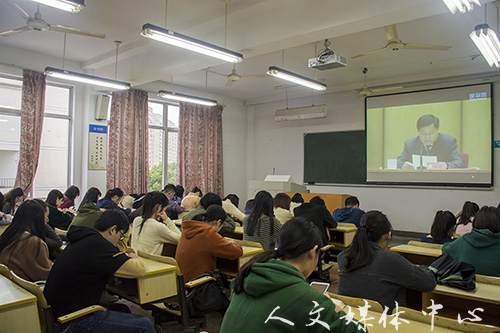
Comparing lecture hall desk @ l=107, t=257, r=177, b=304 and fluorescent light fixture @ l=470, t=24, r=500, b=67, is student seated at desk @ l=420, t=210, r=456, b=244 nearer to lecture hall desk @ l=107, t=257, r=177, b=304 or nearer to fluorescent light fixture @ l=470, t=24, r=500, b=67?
fluorescent light fixture @ l=470, t=24, r=500, b=67

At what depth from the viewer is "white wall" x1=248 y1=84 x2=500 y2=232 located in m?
7.46

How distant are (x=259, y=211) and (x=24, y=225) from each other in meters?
2.11

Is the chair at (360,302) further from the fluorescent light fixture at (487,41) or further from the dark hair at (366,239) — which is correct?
the fluorescent light fixture at (487,41)

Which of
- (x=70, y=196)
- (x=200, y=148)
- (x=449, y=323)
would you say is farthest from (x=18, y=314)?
(x=200, y=148)

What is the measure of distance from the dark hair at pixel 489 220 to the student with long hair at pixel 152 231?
2.45 meters

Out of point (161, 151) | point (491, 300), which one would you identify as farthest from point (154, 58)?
point (491, 300)

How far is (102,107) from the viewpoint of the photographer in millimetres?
7164

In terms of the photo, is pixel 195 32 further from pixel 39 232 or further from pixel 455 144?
pixel 455 144

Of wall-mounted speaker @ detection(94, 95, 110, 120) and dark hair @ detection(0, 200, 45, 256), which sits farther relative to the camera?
wall-mounted speaker @ detection(94, 95, 110, 120)

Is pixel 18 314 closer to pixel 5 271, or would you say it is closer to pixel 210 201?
pixel 5 271

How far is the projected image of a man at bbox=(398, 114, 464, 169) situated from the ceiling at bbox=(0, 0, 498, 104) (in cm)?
99

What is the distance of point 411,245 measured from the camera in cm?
339

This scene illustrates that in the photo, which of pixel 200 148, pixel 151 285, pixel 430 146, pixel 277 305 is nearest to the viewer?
pixel 277 305

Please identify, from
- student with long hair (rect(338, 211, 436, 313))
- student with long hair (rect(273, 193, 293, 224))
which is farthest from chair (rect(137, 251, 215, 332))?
student with long hair (rect(273, 193, 293, 224))
